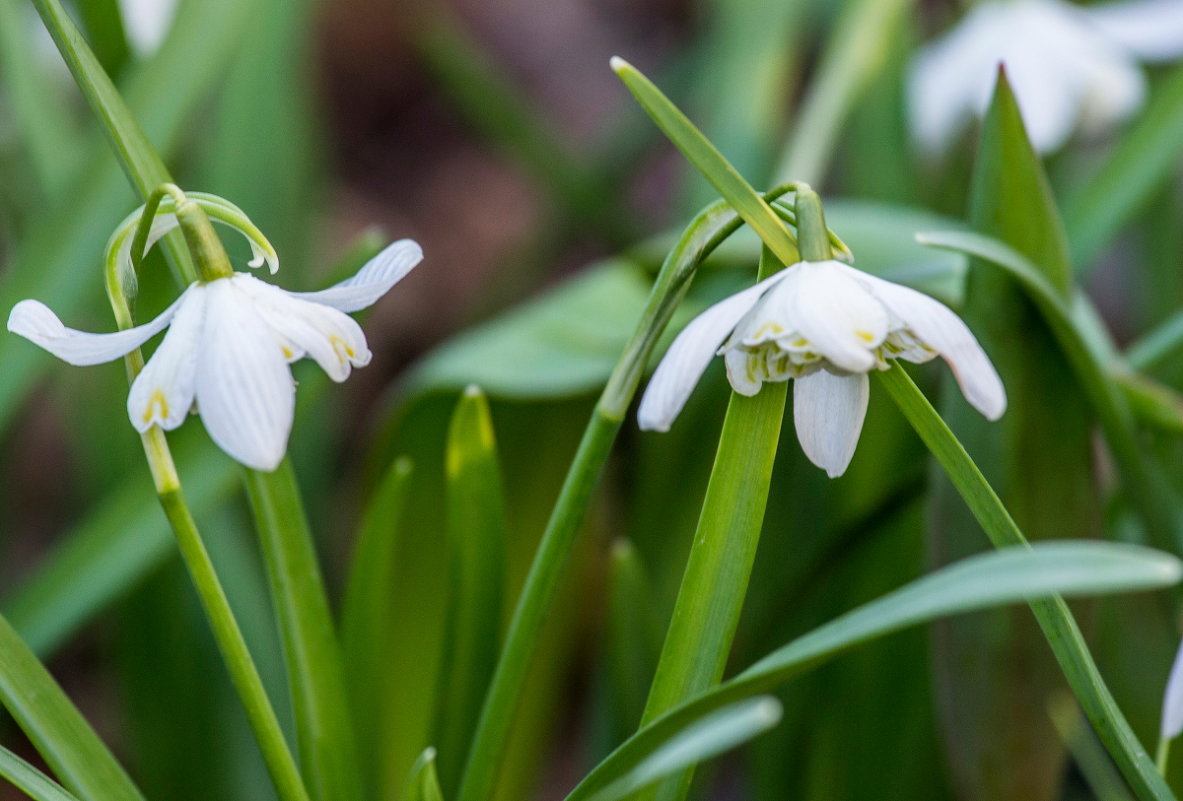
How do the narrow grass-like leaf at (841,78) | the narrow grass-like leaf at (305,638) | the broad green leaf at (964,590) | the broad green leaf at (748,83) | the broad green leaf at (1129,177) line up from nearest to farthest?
the broad green leaf at (964,590), the narrow grass-like leaf at (305,638), the broad green leaf at (1129,177), the narrow grass-like leaf at (841,78), the broad green leaf at (748,83)

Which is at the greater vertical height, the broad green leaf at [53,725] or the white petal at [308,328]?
the white petal at [308,328]

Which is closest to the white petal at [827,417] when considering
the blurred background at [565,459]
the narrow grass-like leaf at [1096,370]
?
the narrow grass-like leaf at [1096,370]

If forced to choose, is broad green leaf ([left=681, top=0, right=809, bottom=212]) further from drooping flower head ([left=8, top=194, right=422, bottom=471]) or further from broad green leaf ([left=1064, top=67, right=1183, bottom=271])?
drooping flower head ([left=8, top=194, right=422, bottom=471])

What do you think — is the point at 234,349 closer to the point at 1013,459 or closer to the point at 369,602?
the point at 369,602

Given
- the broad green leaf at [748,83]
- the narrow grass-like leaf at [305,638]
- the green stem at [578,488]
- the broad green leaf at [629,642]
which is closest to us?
the green stem at [578,488]

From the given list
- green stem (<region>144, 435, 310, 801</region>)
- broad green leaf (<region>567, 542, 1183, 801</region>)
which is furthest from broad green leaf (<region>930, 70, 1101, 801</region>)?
green stem (<region>144, 435, 310, 801</region>)

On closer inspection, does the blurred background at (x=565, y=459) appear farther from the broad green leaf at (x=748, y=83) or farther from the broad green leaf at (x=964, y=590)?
the broad green leaf at (x=964, y=590)

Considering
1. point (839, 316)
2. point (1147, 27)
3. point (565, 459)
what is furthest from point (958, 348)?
point (1147, 27)

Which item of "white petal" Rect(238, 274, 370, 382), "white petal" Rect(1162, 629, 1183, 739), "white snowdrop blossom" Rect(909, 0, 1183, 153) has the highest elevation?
"white snowdrop blossom" Rect(909, 0, 1183, 153)
